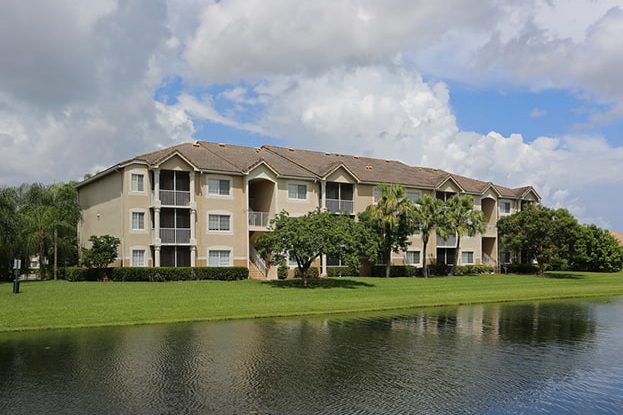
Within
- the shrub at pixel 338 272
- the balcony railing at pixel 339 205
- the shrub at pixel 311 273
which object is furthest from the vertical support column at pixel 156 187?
the shrub at pixel 338 272

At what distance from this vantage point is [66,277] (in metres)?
45.5

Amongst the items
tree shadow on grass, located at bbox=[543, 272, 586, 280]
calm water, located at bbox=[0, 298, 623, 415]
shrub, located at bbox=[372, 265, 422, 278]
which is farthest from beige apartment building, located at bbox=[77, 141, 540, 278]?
calm water, located at bbox=[0, 298, 623, 415]

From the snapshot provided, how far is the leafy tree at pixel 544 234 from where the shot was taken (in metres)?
56.8

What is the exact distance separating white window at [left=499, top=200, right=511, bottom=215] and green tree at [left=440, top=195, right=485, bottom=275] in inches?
407

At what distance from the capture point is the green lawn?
24.9 m

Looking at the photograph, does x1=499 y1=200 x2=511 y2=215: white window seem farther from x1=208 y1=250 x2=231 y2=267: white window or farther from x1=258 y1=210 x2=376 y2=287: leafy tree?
x1=208 y1=250 x2=231 y2=267: white window

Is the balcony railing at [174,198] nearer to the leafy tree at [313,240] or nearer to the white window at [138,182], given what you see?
the white window at [138,182]

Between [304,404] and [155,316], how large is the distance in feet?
48.0

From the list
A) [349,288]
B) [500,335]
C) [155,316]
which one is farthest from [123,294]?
[500,335]

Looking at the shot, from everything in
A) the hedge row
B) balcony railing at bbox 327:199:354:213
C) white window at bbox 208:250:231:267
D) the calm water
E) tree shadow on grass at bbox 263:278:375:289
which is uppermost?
balcony railing at bbox 327:199:354:213

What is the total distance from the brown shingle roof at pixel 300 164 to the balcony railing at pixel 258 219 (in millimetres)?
3628

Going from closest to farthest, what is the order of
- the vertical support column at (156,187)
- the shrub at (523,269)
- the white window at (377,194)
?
1. the vertical support column at (156,187)
2. the white window at (377,194)
3. the shrub at (523,269)

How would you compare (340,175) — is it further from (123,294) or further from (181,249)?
(123,294)

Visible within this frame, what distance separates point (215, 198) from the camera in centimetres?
4697
